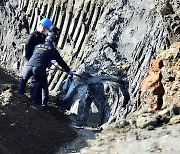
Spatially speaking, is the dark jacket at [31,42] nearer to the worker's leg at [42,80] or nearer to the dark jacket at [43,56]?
the dark jacket at [43,56]

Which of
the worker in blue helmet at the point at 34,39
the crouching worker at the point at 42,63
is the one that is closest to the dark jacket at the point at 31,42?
the worker in blue helmet at the point at 34,39

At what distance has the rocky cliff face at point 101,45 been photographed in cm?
983

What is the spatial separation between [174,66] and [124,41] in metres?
3.93

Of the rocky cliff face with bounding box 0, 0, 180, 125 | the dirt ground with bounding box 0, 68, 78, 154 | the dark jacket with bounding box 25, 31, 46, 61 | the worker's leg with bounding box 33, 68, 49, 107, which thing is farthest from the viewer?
the rocky cliff face with bounding box 0, 0, 180, 125

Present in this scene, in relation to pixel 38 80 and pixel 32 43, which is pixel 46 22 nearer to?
pixel 32 43

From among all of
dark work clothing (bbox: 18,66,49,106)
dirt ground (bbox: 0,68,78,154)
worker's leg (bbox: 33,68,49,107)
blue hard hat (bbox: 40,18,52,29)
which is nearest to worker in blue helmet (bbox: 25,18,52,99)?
blue hard hat (bbox: 40,18,52,29)

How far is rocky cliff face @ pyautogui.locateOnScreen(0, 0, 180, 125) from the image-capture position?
9.83 m

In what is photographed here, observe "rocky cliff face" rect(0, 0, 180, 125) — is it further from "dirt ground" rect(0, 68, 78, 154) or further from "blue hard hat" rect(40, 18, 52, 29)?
"blue hard hat" rect(40, 18, 52, 29)

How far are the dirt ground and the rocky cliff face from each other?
50.1 inches

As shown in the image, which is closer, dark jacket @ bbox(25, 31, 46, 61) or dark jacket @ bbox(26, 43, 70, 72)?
dark jacket @ bbox(26, 43, 70, 72)

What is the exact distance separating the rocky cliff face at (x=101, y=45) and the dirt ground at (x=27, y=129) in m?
1.27

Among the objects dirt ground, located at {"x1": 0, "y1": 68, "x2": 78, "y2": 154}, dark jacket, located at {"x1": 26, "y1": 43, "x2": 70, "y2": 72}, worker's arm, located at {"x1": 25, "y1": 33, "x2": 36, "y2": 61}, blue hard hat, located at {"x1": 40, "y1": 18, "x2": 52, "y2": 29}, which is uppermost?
blue hard hat, located at {"x1": 40, "y1": 18, "x2": 52, "y2": 29}

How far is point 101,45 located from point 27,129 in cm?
485

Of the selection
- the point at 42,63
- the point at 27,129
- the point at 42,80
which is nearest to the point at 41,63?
the point at 42,63
